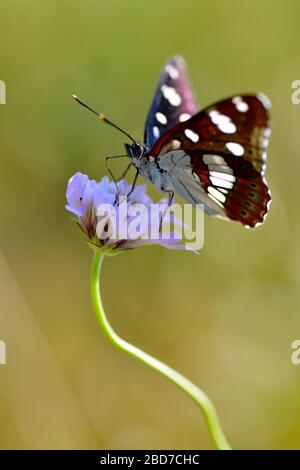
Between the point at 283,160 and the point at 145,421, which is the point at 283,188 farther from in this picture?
the point at 145,421

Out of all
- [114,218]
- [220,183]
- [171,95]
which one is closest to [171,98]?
[171,95]

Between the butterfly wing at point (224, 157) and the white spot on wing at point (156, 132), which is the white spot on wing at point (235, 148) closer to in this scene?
the butterfly wing at point (224, 157)

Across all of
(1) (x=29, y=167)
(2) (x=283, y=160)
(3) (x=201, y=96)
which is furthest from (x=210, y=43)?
(1) (x=29, y=167)

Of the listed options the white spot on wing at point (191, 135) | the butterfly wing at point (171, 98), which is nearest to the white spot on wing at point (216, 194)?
the white spot on wing at point (191, 135)

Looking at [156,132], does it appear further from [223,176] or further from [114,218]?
[114,218]

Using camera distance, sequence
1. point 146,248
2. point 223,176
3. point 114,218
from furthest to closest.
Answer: point 146,248 < point 223,176 < point 114,218

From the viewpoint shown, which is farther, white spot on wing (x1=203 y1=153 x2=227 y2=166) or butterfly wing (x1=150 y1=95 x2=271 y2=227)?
white spot on wing (x1=203 y1=153 x2=227 y2=166)

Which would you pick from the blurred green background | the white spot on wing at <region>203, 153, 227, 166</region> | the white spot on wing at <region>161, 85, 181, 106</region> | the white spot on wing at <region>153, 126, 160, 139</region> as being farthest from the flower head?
the blurred green background

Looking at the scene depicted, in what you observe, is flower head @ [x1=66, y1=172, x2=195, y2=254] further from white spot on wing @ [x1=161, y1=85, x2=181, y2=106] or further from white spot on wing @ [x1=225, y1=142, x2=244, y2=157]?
white spot on wing @ [x1=161, y1=85, x2=181, y2=106]
